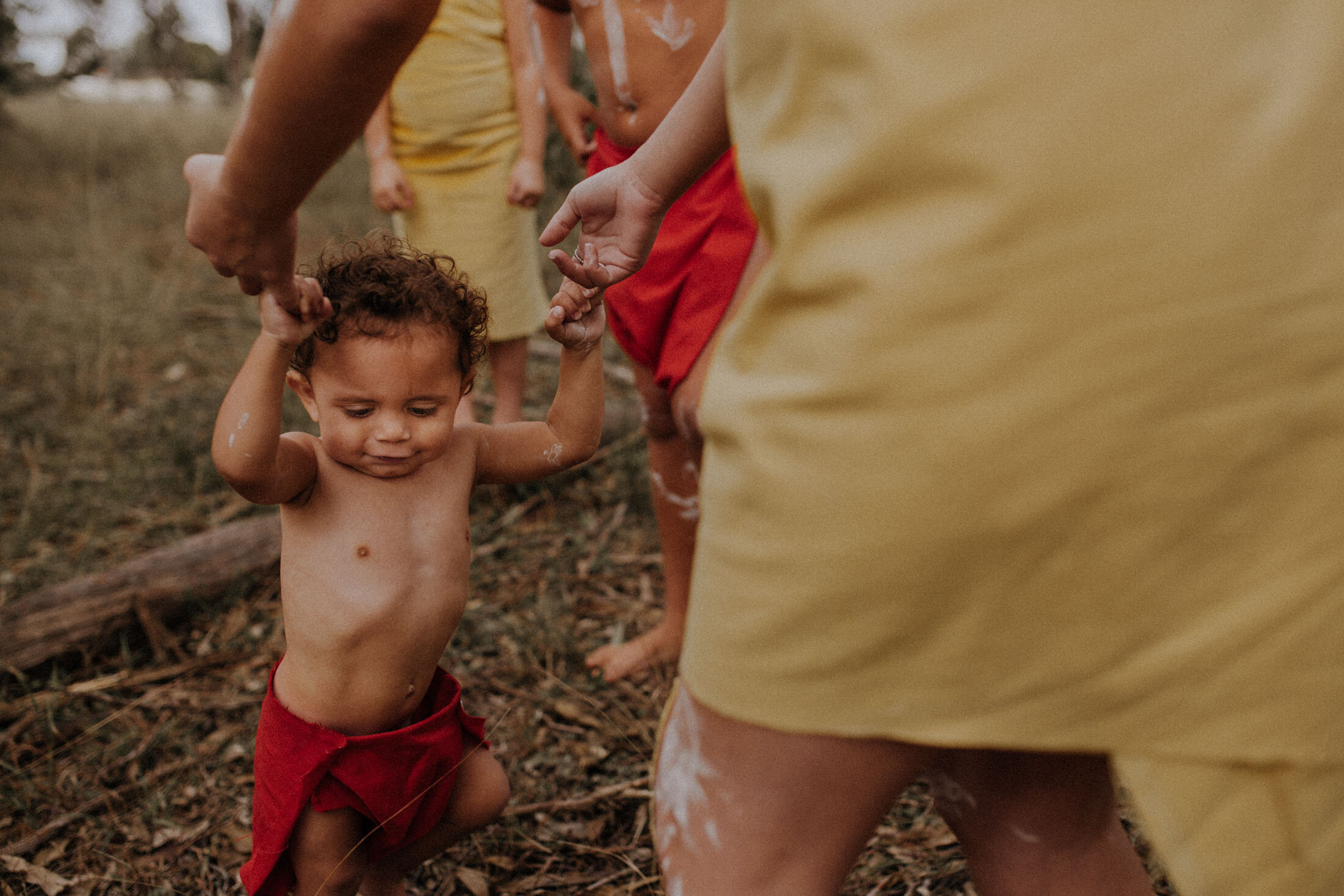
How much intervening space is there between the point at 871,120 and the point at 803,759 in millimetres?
507

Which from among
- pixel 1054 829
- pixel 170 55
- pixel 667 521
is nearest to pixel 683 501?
pixel 667 521

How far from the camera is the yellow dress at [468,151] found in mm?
3227

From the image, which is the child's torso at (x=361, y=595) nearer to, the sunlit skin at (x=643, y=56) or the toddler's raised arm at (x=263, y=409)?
the toddler's raised arm at (x=263, y=409)

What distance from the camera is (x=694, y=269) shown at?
1.85 meters

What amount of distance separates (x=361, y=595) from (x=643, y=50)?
1.19 m

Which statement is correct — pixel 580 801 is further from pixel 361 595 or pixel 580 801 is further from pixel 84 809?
pixel 84 809

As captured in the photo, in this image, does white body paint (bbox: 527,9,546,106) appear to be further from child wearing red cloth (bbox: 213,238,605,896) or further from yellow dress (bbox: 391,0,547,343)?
child wearing red cloth (bbox: 213,238,605,896)

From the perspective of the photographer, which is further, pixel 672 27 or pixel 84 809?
pixel 84 809

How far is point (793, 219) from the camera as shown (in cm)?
71

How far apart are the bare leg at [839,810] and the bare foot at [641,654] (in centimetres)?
140

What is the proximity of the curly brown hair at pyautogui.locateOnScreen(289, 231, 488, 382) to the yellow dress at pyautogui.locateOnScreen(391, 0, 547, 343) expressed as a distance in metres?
1.73

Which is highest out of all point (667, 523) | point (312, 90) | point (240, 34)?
point (312, 90)

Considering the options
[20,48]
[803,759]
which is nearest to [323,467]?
[803,759]

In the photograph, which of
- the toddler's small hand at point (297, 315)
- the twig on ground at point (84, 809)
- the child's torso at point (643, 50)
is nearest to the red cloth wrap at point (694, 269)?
the child's torso at point (643, 50)
